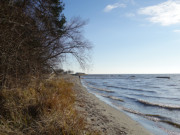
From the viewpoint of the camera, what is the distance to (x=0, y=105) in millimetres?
3252

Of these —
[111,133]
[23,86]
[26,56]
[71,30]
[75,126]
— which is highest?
[71,30]

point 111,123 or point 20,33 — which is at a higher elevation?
point 20,33

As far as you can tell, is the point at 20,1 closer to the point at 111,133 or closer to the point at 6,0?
the point at 6,0

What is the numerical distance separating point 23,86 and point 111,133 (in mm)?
A: 3605

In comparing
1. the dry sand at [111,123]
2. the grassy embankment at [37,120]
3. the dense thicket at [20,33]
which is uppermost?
the dense thicket at [20,33]

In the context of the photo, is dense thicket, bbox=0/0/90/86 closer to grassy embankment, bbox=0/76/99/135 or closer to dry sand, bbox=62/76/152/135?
grassy embankment, bbox=0/76/99/135

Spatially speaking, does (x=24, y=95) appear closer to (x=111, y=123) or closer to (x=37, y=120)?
(x=37, y=120)

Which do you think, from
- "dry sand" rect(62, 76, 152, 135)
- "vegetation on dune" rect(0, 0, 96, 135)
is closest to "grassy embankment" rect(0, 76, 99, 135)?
"vegetation on dune" rect(0, 0, 96, 135)

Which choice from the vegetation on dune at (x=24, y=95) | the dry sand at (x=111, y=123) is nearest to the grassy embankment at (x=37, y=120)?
the vegetation on dune at (x=24, y=95)

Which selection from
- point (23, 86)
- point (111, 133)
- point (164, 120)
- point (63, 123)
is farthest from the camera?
point (164, 120)

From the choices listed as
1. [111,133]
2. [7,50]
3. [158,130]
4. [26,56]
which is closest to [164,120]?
[158,130]

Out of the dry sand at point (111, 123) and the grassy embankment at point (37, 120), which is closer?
the grassy embankment at point (37, 120)

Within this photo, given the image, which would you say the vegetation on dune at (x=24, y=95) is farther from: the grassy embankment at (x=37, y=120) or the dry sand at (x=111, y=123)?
the dry sand at (x=111, y=123)

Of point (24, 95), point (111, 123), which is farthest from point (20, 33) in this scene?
point (111, 123)
